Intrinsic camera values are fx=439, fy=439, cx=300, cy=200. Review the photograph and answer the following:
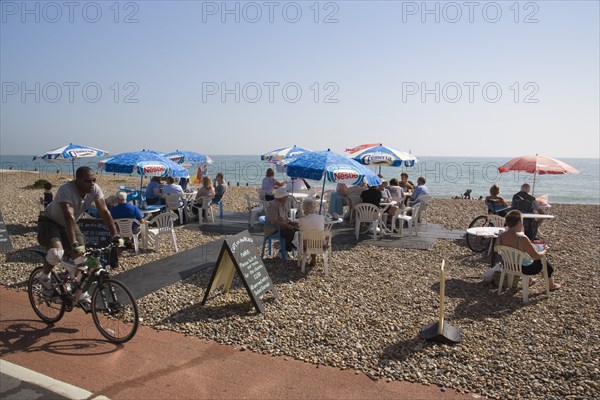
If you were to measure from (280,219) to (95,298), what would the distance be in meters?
3.46

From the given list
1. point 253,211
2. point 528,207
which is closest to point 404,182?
point 528,207

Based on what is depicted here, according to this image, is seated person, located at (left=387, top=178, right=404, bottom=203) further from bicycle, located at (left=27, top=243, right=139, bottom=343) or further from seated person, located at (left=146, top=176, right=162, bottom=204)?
bicycle, located at (left=27, top=243, right=139, bottom=343)

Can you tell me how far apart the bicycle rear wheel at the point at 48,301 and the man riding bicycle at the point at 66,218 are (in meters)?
0.06

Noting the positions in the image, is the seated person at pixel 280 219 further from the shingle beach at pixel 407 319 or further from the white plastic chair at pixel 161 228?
the white plastic chair at pixel 161 228

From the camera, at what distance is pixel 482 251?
876 centimetres

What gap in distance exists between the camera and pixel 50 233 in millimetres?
4918

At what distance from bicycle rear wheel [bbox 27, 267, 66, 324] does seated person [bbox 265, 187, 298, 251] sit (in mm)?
3440

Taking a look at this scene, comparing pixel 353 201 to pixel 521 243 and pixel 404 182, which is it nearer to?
pixel 404 182

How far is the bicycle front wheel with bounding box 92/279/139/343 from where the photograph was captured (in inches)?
173

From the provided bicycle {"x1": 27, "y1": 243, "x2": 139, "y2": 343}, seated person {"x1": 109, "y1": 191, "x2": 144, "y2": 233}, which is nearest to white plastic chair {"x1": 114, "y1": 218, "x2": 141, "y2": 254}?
seated person {"x1": 109, "y1": 191, "x2": 144, "y2": 233}

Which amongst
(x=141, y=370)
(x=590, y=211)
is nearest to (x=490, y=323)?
(x=141, y=370)

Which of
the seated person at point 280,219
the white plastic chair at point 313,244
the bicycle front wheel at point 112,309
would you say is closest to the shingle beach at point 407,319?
the white plastic chair at point 313,244

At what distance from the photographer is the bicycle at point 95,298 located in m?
4.45

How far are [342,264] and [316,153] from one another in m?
2.69
